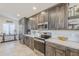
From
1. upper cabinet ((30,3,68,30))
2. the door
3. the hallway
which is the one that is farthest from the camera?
the door

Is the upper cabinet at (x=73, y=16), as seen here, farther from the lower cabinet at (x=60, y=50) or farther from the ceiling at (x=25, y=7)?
the ceiling at (x=25, y=7)

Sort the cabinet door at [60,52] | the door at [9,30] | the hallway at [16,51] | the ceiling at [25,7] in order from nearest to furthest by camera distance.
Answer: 1. the cabinet door at [60,52]
2. the ceiling at [25,7]
3. the hallway at [16,51]
4. the door at [9,30]

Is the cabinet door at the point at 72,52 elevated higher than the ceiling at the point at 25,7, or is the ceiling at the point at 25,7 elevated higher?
the ceiling at the point at 25,7

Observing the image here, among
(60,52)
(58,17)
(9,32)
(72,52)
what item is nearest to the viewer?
(72,52)

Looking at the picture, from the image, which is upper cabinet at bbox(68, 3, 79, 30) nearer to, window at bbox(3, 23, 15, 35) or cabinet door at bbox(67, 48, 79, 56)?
cabinet door at bbox(67, 48, 79, 56)

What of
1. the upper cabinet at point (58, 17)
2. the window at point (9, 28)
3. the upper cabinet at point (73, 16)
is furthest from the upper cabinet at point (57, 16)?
the window at point (9, 28)

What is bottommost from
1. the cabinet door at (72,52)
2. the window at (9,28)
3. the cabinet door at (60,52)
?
the cabinet door at (60,52)

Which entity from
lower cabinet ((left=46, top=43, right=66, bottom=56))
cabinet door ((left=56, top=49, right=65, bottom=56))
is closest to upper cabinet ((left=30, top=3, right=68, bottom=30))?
lower cabinet ((left=46, top=43, right=66, bottom=56))

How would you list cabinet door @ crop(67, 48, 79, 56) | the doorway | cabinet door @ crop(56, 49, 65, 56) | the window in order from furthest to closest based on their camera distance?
the window → the doorway → cabinet door @ crop(56, 49, 65, 56) → cabinet door @ crop(67, 48, 79, 56)

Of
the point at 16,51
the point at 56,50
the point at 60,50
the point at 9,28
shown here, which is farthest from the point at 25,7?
the point at 9,28

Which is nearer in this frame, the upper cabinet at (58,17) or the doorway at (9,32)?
the upper cabinet at (58,17)

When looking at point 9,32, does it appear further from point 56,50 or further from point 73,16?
point 73,16

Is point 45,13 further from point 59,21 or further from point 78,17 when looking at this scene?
point 78,17

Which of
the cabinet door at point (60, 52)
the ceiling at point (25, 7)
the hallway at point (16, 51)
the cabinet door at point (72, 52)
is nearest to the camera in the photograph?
the cabinet door at point (72, 52)
